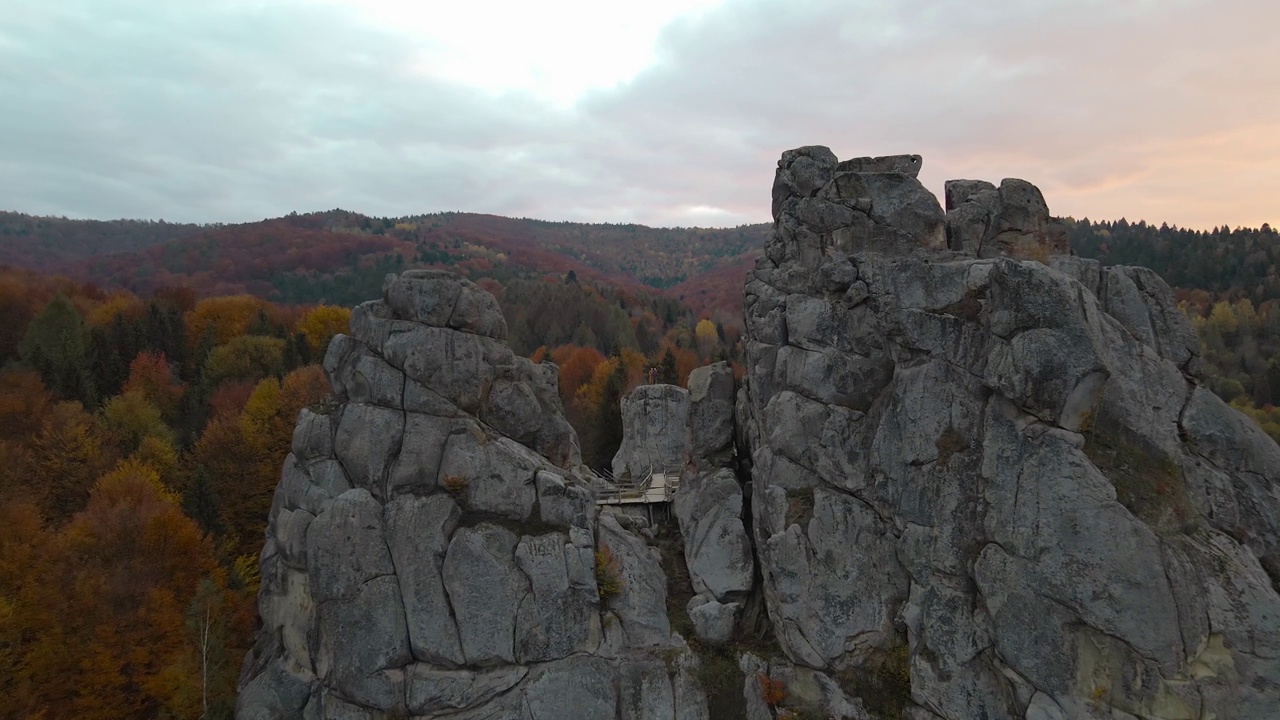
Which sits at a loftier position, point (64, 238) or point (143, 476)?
point (64, 238)

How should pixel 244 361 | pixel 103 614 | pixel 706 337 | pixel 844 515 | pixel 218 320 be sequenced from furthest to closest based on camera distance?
pixel 706 337, pixel 218 320, pixel 244 361, pixel 103 614, pixel 844 515

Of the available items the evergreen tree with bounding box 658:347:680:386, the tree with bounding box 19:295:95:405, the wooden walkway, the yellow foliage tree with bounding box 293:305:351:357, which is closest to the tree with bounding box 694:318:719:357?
the evergreen tree with bounding box 658:347:680:386

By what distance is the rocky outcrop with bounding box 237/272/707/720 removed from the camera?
21641 mm

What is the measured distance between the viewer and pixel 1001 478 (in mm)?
18375

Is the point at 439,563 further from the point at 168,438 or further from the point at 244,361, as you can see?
the point at 244,361

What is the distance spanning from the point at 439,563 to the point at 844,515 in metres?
13.5

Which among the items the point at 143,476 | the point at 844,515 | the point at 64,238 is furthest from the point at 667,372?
the point at 64,238

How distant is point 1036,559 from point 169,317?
57.3m

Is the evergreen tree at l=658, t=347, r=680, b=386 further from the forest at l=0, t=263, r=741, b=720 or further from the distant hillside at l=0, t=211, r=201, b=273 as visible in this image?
the distant hillside at l=0, t=211, r=201, b=273

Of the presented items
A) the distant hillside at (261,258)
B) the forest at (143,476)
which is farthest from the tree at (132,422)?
the distant hillside at (261,258)

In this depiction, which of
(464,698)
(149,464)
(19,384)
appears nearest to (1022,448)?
(464,698)

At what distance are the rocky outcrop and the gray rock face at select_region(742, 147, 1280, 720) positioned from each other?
18.2 ft

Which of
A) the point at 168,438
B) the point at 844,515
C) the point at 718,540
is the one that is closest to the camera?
the point at 844,515

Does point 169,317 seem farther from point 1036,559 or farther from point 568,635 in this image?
point 1036,559
